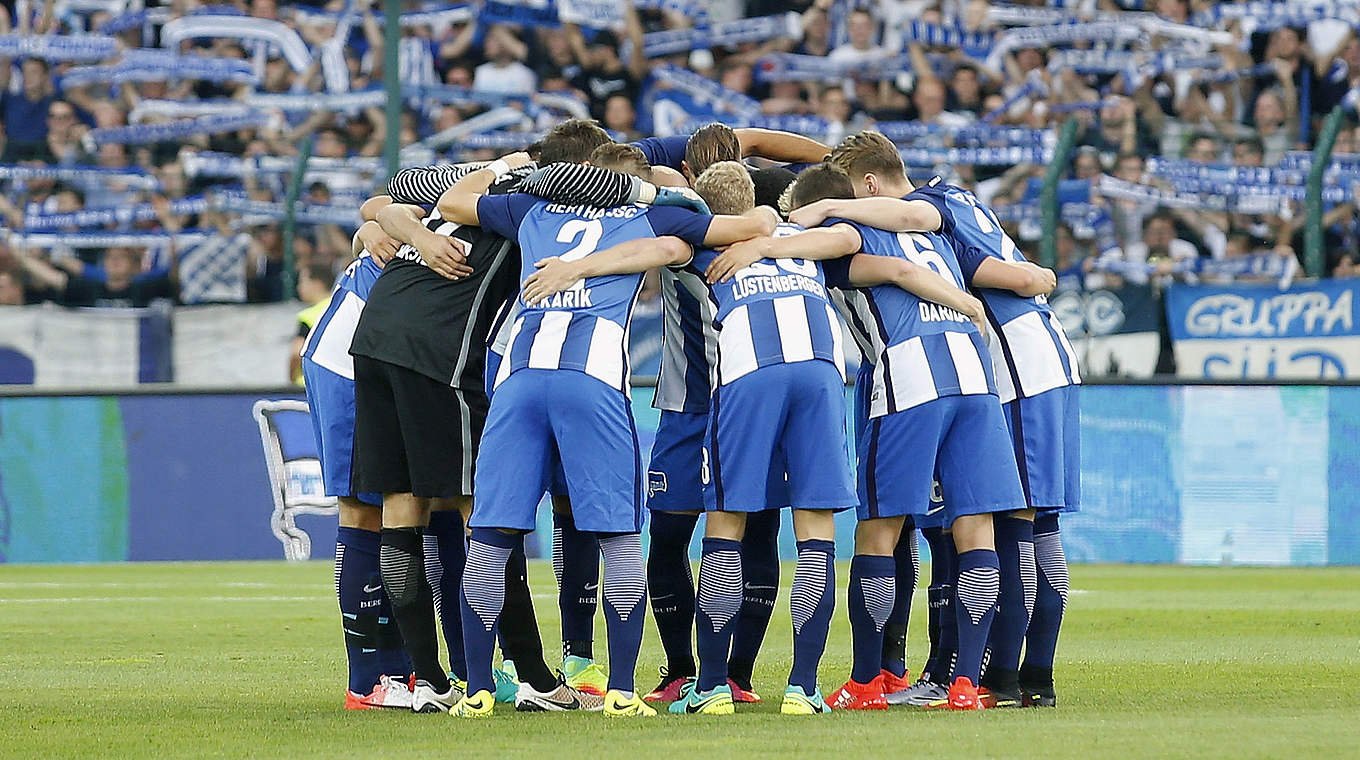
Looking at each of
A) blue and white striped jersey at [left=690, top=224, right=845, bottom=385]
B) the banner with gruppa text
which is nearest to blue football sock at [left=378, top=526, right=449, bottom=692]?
blue and white striped jersey at [left=690, top=224, right=845, bottom=385]

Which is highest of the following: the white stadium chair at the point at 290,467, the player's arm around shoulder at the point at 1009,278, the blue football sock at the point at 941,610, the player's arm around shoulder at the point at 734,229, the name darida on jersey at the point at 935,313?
the player's arm around shoulder at the point at 734,229

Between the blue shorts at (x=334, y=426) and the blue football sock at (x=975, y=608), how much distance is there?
198 cm

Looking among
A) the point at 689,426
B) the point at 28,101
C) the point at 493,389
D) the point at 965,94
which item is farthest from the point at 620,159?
the point at 28,101

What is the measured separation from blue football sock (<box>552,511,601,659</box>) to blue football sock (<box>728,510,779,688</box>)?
50cm

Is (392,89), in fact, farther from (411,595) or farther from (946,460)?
(946,460)

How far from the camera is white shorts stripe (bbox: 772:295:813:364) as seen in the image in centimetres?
572

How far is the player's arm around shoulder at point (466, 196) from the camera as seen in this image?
19.3 ft

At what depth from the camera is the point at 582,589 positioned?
6.06m

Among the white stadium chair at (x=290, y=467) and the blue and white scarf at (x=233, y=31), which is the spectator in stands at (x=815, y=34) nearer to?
the blue and white scarf at (x=233, y=31)

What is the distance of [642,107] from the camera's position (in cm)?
1661

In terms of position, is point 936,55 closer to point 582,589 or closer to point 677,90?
point 677,90

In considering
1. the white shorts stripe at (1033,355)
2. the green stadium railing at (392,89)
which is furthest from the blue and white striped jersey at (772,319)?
the green stadium railing at (392,89)

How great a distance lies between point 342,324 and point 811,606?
189cm

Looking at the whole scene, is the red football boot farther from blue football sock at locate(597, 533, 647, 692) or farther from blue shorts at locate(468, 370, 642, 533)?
blue shorts at locate(468, 370, 642, 533)
